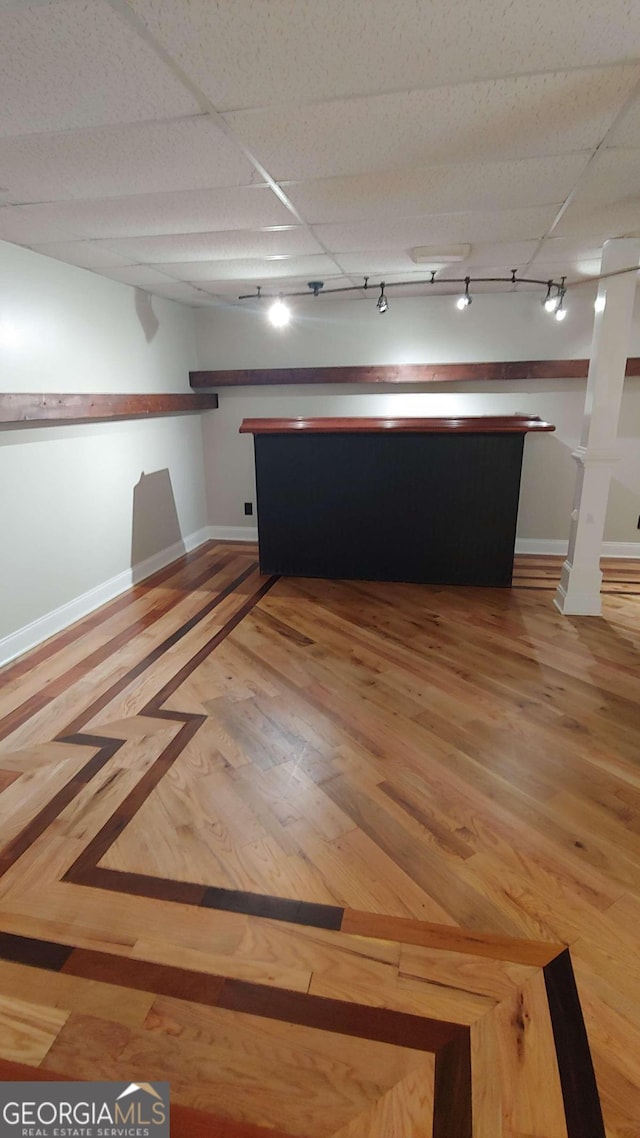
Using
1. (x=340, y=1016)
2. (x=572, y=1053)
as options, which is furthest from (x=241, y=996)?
(x=572, y=1053)

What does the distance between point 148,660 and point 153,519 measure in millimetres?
A: 1819

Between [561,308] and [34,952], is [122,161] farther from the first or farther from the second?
[561,308]

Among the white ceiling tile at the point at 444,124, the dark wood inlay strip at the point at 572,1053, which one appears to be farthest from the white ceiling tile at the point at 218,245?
the dark wood inlay strip at the point at 572,1053

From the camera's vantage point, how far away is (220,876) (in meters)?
1.66

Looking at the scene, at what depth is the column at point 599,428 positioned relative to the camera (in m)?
3.12

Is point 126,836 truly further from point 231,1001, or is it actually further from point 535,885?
point 535,885

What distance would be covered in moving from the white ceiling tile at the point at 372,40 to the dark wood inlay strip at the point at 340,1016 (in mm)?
2287

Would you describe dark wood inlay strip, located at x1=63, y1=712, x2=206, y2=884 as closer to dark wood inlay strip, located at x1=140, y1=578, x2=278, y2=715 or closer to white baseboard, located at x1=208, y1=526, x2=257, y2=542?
dark wood inlay strip, located at x1=140, y1=578, x2=278, y2=715

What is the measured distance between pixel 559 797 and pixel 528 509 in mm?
3433

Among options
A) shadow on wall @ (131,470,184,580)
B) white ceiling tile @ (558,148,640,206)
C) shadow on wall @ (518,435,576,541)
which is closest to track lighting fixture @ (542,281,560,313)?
shadow on wall @ (518,435,576,541)

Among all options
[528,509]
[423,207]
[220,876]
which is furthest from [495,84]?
[528,509]

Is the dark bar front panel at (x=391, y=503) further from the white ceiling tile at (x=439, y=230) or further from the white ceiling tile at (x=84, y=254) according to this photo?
the white ceiling tile at (x=84, y=254)

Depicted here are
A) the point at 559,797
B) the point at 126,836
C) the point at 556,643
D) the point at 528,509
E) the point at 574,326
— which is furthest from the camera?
the point at 528,509

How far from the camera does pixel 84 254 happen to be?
3.19 m
